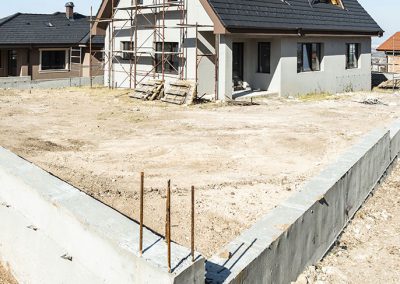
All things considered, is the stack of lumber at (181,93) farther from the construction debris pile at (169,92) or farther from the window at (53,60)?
the window at (53,60)

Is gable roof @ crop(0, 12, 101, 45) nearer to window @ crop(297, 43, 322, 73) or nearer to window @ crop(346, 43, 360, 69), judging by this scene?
window @ crop(297, 43, 322, 73)

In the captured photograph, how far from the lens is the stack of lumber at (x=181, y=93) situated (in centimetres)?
1825

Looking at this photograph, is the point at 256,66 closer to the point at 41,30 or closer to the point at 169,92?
the point at 169,92

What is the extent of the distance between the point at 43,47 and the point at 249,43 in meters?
16.0

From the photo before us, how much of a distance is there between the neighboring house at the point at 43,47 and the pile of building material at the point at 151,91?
12.2m

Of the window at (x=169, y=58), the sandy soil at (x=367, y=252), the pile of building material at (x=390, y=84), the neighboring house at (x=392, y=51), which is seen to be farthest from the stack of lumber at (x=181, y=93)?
the neighboring house at (x=392, y=51)

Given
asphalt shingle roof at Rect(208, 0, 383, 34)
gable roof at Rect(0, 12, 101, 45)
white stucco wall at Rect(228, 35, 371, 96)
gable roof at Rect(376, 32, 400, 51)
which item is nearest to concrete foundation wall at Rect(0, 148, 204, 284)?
asphalt shingle roof at Rect(208, 0, 383, 34)

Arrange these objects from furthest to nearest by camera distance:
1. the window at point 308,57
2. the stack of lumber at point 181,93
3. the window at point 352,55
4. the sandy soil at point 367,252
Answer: the window at point 352,55
the window at point 308,57
the stack of lumber at point 181,93
the sandy soil at point 367,252

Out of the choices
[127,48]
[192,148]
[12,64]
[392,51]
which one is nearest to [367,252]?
[192,148]

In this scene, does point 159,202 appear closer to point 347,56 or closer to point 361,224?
point 361,224

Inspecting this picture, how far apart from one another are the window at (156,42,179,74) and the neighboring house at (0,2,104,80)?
33.9 ft

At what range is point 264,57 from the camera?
21.8m

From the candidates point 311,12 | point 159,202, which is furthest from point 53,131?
point 311,12

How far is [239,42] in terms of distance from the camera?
22.2 m
